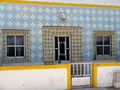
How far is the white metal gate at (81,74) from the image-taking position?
28.0 ft

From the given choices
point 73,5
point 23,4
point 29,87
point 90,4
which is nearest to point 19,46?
point 23,4

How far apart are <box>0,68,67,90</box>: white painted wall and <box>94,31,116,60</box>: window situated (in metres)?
3.34

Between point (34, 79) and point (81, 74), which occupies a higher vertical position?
point (81, 74)

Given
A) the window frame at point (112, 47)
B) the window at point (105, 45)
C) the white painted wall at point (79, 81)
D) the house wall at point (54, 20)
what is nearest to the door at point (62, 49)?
the house wall at point (54, 20)

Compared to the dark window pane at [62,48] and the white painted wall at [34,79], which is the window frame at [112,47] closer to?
the dark window pane at [62,48]

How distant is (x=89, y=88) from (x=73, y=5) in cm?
425

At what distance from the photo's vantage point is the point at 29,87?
26.5 feet

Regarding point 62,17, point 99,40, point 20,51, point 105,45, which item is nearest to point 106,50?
point 105,45

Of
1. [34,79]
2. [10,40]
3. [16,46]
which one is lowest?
[34,79]

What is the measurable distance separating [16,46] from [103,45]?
14.7ft

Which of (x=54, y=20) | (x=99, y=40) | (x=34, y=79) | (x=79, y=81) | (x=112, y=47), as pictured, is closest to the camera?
(x=34, y=79)

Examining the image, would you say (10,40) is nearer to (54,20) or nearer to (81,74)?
(54,20)

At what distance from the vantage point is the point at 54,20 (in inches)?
409

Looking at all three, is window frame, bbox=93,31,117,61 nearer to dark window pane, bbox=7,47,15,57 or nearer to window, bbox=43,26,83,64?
window, bbox=43,26,83,64
